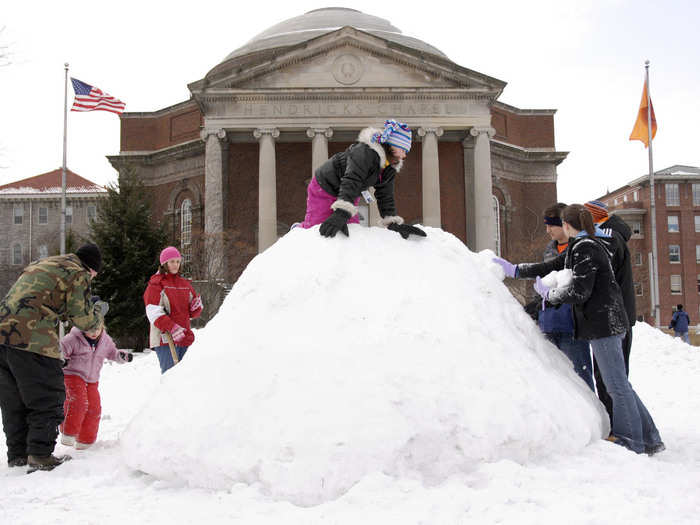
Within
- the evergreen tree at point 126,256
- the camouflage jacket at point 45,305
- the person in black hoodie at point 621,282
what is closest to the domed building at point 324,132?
the evergreen tree at point 126,256

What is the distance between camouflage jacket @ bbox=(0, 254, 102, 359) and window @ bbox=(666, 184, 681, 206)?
58.5 meters

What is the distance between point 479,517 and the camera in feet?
9.46

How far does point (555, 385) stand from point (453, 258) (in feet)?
4.42

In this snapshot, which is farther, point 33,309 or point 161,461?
point 33,309

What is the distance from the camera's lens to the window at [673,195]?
5325 centimetres

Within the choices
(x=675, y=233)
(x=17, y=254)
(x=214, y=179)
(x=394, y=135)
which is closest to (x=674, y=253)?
(x=675, y=233)

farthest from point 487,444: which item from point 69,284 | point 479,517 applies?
point 69,284

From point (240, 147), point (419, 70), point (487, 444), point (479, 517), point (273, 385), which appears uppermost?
point (419, 70)

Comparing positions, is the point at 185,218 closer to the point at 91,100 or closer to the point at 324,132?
the point at 324,132

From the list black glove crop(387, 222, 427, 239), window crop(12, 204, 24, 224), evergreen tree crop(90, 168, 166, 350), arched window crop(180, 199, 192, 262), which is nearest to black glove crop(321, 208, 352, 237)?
black glove crop(387, 222, 427, 239)

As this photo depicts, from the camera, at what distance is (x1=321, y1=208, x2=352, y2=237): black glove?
448 centimetres

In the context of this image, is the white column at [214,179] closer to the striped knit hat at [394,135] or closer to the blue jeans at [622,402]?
the striped knit hat at [394,135]

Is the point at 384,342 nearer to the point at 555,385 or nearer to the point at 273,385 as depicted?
the point at 273,385

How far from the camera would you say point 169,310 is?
19.5 ft
